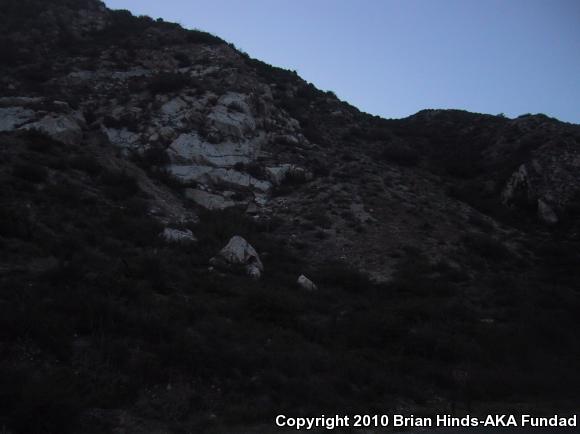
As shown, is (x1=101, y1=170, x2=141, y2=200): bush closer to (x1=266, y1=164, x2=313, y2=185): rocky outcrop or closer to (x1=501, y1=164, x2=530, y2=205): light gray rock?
(x1=266, y1=164, x2=313, y2=185): rocky outcrop

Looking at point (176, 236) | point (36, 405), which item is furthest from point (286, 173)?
point (36, 405)

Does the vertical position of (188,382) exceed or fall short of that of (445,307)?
it falls short

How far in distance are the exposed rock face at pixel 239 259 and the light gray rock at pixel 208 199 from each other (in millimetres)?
4876

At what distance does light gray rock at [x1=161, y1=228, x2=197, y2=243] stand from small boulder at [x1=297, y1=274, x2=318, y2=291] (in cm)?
396

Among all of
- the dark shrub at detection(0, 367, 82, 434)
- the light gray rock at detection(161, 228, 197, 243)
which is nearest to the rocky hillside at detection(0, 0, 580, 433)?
the dark shrub at detection(0, 367, 82, 434)

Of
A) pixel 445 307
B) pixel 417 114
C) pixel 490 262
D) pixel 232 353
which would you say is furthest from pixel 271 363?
pixel 417 114

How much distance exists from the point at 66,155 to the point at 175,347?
41.8ft

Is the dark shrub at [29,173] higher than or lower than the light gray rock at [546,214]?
lower

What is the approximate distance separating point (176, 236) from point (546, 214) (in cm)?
1840

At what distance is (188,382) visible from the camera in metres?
7.62

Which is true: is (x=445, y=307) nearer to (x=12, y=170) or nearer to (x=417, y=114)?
(x=12, y=170)

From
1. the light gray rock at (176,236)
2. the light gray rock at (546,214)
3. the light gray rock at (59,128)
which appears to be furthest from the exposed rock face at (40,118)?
the light gray rock at (546,214)

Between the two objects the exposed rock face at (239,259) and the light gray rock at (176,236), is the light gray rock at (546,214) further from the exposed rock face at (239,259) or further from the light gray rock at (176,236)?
the light gray rock at (176,236)

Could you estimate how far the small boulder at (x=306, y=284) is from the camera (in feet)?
46.5
